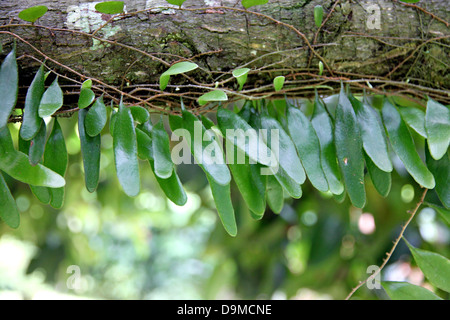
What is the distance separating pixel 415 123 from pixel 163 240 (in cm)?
585

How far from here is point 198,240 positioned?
620 centimetres

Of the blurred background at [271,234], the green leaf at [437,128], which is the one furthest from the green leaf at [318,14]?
the blurred background at [271,234]

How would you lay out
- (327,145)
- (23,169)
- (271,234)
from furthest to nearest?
(271,234), (327,145), (23,169)

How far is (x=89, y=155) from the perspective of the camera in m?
0.65

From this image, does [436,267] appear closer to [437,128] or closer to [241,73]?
[437,128]

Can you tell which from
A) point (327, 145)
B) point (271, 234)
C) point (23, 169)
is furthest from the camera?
point (271, 234)

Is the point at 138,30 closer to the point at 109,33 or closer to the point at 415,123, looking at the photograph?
Answer: the point at 109,33

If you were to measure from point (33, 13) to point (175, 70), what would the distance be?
236 millimetres

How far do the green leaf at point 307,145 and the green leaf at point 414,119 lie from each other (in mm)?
169

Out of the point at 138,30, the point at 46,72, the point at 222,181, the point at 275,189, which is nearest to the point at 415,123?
the point at 275,189

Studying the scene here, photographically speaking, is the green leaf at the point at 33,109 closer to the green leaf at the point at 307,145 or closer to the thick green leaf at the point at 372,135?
the green leaf at the point at 307,145

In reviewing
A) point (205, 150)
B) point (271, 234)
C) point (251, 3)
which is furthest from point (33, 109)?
point (271, 234)

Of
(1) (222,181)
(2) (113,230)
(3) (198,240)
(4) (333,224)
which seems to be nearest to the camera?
(1) (222,181)

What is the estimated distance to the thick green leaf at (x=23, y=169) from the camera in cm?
59
